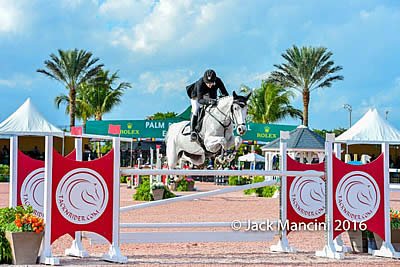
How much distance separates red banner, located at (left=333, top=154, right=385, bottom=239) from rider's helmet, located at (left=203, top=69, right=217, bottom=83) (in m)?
3.12

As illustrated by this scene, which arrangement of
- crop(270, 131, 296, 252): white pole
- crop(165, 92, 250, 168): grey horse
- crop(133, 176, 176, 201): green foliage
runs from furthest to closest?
1. crop(133, 176, 176, 201): green foliage
2. crop(165, 92, 250, 168): grey horse
3. crop(270, 131, 296, 252): white pole

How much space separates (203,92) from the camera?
32.3 ft

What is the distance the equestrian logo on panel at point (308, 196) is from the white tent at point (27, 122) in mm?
17685

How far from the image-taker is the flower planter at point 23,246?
585 cm

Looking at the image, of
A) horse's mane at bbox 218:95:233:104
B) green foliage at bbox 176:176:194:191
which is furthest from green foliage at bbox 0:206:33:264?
green foliage at bbox 176:176:194:191

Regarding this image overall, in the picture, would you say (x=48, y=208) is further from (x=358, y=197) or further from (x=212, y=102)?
(x=212, y=102)

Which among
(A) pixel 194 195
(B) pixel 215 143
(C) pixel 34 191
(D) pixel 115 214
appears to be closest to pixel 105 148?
(B) pixel 215 143

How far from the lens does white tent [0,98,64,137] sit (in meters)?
23.9

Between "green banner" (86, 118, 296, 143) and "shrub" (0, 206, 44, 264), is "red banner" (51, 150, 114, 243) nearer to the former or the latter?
"shrub" (0, 206, 44, 264)

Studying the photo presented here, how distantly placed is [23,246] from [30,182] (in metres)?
1.15

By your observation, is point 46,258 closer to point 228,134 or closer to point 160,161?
point 228,134

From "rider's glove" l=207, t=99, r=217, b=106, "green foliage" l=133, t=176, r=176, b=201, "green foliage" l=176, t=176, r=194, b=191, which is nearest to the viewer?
"rider's glove" l=207, t=99, r=217, b=106

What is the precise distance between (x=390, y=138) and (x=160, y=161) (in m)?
11.8

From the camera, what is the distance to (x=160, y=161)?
1592 cm
